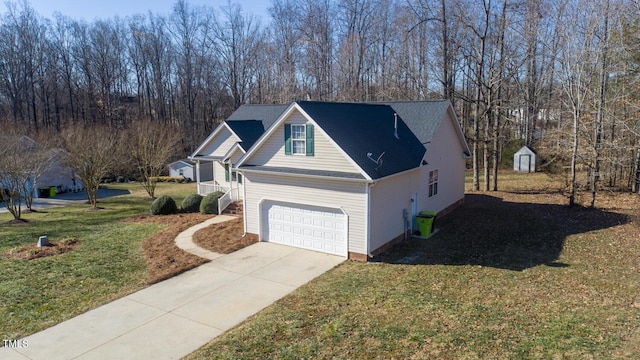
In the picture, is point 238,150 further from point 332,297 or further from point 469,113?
point 469,113

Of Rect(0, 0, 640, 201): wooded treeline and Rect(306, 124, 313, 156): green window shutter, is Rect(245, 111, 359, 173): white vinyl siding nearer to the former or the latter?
Rect(306, 124, 313, 156): green window shutter

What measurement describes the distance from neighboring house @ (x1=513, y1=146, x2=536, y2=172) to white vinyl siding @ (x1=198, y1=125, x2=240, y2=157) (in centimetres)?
2537

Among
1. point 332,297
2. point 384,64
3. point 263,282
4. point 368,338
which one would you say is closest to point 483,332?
point 368,338

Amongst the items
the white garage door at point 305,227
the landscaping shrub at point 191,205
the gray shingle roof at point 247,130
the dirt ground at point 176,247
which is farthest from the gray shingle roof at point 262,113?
the white garage door at point 305,227

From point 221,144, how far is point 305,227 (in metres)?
12.8

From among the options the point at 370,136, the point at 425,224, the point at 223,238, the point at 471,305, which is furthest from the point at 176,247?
the point at 471,305

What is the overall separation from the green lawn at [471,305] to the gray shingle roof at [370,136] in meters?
3.20

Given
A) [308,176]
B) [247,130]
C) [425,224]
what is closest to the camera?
[308,176]

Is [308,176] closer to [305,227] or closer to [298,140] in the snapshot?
[298,140]

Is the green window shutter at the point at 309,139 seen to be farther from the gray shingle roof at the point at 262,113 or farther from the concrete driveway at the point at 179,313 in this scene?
the gray shingle roof at the point at 262,113

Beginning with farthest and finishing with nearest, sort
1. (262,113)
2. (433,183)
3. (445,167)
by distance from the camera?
(262,113)
(445,167)
(433,183)

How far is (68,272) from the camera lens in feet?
44.4

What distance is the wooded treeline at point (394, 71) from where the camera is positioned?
2186 cm

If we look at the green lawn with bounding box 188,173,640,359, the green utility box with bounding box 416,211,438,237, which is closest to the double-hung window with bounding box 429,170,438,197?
the green utility box with bounding box 416,211,438,237
